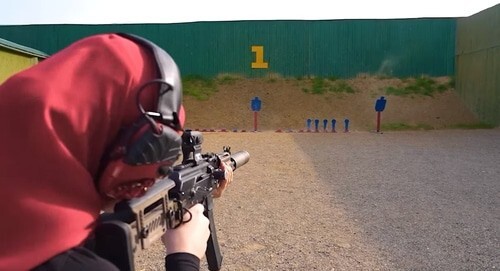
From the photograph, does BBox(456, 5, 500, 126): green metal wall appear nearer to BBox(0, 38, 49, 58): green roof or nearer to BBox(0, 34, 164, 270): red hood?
BBox(0, 38, 49, 58): green roof

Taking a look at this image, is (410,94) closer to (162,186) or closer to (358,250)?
(358,250)

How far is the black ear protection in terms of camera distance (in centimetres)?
110

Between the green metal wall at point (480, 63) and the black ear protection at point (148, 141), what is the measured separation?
21050 millimetres

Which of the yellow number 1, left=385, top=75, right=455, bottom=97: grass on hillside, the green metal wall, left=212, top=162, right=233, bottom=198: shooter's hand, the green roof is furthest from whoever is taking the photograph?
the yellow number 1

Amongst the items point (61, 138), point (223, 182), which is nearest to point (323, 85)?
point (223, 182)

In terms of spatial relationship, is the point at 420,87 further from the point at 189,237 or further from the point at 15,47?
the point at 189,237

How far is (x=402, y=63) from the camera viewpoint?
997 inches

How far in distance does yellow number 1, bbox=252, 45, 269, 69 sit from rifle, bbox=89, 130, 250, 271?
78.0ft

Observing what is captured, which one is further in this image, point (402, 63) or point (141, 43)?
point (402, 63)

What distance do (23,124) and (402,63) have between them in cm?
2579

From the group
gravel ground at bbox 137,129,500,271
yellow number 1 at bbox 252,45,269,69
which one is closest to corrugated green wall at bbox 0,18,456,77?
yellow number 1 at bbox 252,45,269,69

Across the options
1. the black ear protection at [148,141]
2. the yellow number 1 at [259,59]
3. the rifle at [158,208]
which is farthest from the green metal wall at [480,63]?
the black ear protection at [148,141]

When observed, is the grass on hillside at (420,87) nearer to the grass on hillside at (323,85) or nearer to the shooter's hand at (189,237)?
Result: the grass on hillside at (323,85)

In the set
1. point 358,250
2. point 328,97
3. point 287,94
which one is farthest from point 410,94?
point 358,250
